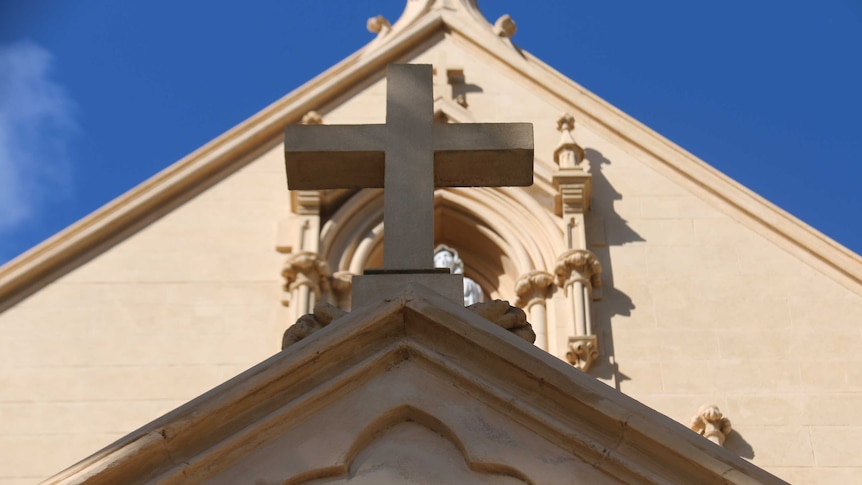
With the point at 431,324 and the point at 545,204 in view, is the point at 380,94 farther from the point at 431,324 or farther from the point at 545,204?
the point at 431,324

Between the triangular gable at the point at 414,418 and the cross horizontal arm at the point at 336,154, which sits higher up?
the cross horizontal arm at the point at 336,154

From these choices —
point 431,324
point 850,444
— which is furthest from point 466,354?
point 850,444

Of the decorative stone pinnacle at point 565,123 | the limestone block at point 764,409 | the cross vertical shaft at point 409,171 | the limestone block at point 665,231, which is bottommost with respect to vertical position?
the cross vertical shaft at point 409,171

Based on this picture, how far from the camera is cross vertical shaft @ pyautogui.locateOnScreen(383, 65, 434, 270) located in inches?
335

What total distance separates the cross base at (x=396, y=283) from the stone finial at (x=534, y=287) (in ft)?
17.5

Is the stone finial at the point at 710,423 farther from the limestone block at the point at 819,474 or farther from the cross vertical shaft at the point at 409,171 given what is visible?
the cross vertical shaft at the point at 409,171

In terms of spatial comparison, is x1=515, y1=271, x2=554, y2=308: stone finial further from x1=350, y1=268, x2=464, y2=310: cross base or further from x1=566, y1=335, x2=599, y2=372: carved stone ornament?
x1=350, y1=268, x2=464, y2=310: cross base

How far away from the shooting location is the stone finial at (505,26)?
16.7 m

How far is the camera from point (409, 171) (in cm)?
878

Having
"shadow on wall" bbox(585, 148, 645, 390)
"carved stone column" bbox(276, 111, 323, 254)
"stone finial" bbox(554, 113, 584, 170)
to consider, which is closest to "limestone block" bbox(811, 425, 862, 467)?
"shadow on wall" bbox(585, 148, 645, 390)

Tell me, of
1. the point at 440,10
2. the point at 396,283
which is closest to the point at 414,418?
the point at 396,283

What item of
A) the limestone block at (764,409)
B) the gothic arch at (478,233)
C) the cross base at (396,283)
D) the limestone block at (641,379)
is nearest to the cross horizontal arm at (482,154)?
the cross base at (396,283)

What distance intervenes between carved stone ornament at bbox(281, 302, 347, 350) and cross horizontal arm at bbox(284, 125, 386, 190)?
1136 mm

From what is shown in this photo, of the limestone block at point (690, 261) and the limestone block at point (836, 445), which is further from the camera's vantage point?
the limestone block at point (690, 261)
